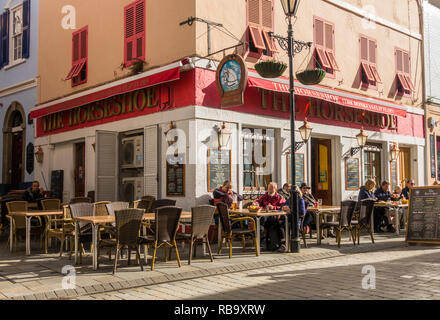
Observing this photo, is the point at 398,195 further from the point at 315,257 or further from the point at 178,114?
the point at 178,114

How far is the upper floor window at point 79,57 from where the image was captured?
549 inches

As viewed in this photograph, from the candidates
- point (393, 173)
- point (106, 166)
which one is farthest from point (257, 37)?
point (393, 173)

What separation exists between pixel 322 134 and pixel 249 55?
141 inches

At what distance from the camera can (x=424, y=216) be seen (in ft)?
32.6

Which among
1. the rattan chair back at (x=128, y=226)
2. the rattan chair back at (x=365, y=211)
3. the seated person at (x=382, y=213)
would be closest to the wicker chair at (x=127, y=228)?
the rattan chair back at (x=128, y=226)

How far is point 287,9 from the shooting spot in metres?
8.51

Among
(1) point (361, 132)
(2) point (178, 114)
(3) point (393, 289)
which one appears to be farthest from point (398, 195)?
(3) point (393, 289)

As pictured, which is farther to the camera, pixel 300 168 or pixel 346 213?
pixel 300 168

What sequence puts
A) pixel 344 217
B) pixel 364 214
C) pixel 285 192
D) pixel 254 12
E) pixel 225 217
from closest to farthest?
pixel 225 217 → pixel 344 217 → pixel 364 214 → pixel 285 192 → pixel 254 12

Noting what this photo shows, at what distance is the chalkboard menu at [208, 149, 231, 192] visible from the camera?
413 inches

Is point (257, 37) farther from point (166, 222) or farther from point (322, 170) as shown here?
point (166, 222)

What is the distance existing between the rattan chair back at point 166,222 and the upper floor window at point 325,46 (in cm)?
798

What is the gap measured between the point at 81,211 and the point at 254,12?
679 cm

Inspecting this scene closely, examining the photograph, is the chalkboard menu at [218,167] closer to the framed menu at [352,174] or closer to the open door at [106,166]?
the open door at [106,166]
